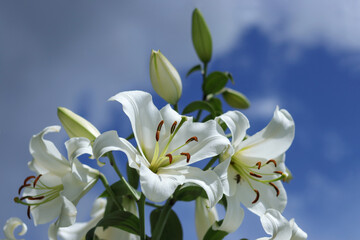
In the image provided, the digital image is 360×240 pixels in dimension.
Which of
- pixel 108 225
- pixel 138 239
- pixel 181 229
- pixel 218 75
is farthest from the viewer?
pixel 218 75

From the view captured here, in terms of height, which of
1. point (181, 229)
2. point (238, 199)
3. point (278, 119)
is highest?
point (278, 119)

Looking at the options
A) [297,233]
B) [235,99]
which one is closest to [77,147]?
[297,233]

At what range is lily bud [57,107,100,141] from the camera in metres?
1.26

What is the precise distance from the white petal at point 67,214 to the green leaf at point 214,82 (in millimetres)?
842

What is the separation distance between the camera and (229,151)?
1.16 metres

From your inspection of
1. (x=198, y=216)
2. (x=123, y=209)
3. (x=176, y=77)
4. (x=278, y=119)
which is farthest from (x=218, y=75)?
(x=123, y=209)

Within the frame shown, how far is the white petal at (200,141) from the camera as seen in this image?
113 centimetres

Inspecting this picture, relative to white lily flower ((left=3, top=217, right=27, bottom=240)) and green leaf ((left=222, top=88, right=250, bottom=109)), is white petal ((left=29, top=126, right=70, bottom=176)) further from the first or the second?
green leaf ((left=222, top=88, right=250, bottom=109))

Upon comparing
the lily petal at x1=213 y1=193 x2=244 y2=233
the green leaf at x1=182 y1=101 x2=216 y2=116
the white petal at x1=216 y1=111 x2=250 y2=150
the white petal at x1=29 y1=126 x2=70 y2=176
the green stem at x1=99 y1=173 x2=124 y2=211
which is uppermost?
the white petal at x1=29 y1=126 x2=70 y2=176

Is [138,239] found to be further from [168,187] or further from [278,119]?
[278,119]

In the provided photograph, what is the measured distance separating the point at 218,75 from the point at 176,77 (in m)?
0.36

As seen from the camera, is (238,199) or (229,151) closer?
(229,151)

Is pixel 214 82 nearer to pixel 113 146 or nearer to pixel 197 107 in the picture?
pixel 197 107

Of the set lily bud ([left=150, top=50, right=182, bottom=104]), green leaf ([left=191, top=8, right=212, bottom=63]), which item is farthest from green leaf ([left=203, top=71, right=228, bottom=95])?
lily bud ([left=150, top=50, right=182, bottom=104])
